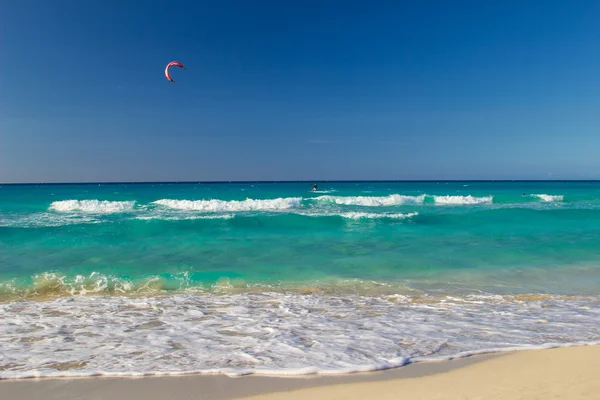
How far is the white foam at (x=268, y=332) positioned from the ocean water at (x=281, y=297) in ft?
0.08

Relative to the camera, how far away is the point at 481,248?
12453mm

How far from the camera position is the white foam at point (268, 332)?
3.84 meters

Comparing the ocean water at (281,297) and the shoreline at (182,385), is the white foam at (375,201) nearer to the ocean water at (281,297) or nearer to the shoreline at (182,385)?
the ocean water at (281,297)

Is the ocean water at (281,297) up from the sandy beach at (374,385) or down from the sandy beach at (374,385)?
down

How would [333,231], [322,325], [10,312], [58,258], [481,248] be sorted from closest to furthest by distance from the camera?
[322,325] → [10,312] → [58,258] → [481,248] → [333,231]

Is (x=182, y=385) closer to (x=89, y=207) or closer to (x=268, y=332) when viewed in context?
(x=268, y=332)

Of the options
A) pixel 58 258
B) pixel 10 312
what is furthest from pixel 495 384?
Answer: pixel 58 258

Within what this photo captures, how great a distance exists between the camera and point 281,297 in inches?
277

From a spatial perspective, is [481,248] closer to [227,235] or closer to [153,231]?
[227,235]

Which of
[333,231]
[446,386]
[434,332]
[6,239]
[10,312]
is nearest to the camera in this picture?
[446,386]

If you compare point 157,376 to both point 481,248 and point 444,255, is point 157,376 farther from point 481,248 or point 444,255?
point 481,248

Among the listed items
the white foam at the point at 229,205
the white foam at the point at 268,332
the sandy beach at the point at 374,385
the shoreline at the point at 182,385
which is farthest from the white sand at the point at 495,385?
the white foam at the point at 229,205

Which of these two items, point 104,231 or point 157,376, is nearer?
point 157,376

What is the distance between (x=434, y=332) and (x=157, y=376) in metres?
3.25
